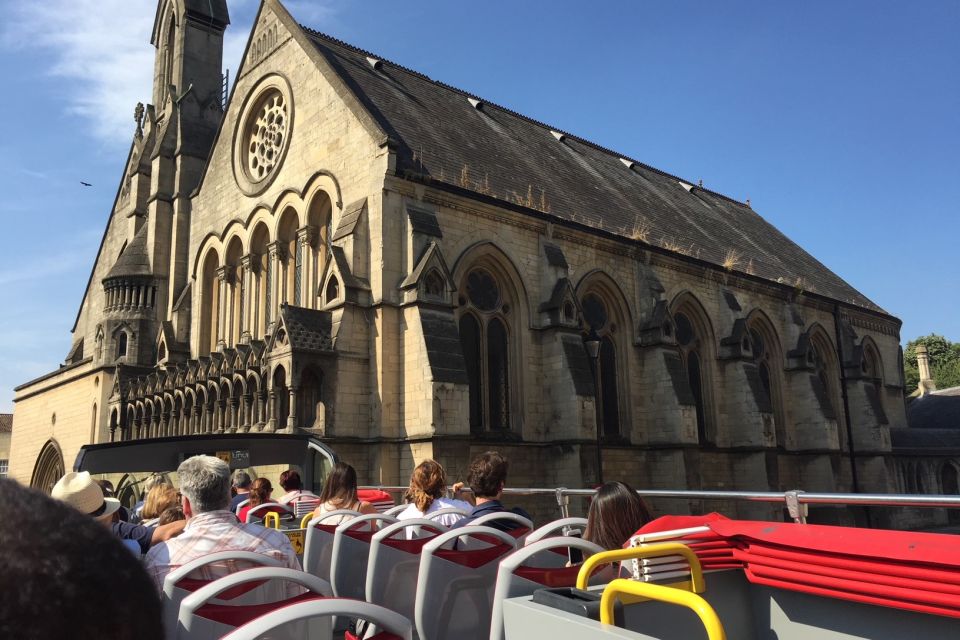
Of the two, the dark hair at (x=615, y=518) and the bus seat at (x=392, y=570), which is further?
the bus seat at (x=392, y=570)

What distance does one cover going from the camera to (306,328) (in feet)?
49.9

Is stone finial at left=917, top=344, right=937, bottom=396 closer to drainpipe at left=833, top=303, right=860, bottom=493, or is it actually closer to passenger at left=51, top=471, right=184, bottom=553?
drainpipe at left=833, top=303, right=860, bottom=493

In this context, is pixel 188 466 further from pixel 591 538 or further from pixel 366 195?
pixel 366 195

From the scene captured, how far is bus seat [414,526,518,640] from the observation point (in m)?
3.57

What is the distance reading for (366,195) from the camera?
16422mm

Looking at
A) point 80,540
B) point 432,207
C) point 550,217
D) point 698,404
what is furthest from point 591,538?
point 698,404

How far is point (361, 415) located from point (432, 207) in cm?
498

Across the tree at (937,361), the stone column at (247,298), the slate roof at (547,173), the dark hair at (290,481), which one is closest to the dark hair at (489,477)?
the dark hair at (290,481)

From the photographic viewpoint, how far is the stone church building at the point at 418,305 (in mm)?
15477

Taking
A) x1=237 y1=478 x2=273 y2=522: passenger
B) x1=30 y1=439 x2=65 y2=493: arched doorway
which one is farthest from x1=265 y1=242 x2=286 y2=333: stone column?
x1=237 y1=478 x2=273 y2=522: passenger

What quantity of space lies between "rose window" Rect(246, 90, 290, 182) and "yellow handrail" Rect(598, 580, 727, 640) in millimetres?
19286

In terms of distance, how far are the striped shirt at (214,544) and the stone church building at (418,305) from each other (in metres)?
10.5

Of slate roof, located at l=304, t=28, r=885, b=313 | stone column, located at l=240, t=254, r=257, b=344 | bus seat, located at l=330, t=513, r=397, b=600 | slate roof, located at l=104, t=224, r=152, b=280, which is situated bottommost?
bus seat, located at l=330, t=513, r=397, b=600

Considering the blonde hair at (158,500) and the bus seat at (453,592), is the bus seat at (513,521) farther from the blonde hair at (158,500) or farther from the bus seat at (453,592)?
the blonde hair at (158,500)
